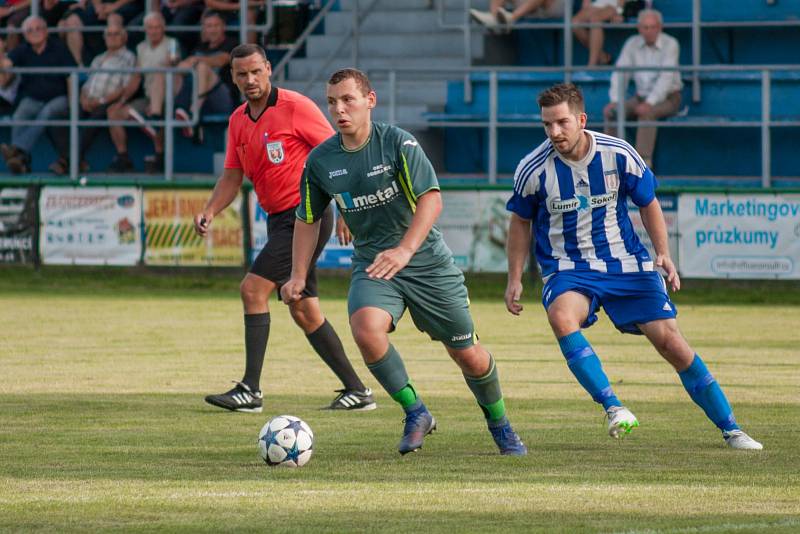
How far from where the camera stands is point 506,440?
26.1ft

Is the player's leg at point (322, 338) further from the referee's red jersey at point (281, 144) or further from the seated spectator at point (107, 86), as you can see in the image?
the seated spectator at point (107, 86)

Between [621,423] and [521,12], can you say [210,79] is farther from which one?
[621,423]

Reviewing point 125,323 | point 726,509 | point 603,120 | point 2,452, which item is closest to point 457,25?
point 603,120

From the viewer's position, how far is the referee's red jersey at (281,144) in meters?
10.3

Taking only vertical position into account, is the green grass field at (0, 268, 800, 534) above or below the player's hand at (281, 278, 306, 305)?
below

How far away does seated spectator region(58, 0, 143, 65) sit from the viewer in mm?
24594

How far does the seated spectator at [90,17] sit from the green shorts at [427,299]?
1764 centimetres

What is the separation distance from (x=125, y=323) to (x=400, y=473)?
9642mm

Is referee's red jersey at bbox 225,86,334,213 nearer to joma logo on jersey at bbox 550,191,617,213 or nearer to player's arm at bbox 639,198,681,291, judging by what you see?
joma logo on jersey at bbox 550,191,617,213

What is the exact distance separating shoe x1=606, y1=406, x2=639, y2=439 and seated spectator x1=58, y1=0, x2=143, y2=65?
60.0ft

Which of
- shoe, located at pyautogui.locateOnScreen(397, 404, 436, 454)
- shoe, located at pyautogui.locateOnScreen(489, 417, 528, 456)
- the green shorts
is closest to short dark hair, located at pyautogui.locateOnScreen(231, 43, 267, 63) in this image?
the green shorts

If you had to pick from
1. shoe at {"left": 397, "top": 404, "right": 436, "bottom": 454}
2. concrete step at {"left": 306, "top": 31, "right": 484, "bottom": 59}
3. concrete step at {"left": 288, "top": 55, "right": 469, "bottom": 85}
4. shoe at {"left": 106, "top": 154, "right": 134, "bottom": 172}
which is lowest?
shoe at {"left": 397, "top": 404, "right": 436, "bottom": 454}

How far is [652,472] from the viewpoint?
7.26m

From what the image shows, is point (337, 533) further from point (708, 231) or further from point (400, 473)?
point (708, 231)
